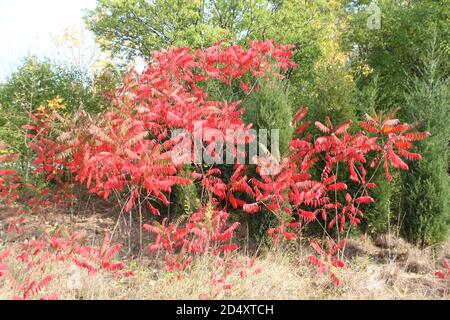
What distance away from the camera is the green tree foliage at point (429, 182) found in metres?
7.41

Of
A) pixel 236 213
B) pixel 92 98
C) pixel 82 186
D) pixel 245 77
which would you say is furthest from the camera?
pixel 92 98

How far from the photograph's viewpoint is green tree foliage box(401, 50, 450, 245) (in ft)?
24.3

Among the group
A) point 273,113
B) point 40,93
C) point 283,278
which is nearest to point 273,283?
point 283,278

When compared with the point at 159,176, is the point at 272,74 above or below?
above

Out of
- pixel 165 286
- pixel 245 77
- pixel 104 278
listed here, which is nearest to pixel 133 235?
pixel 104 278

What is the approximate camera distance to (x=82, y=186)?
9250mm

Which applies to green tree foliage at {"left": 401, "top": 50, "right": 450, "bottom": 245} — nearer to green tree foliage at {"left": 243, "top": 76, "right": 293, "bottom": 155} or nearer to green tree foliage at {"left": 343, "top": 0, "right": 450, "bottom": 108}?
green tree foliage at {"left": 243, "top": 76, "right": 293, "bottom": 155}

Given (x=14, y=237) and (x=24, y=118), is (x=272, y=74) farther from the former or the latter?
(x=24, y=118)

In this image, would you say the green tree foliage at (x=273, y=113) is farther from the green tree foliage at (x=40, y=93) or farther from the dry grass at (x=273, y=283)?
the green tree foliage at (x=40, y=93)

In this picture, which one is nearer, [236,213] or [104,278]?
[104,278]

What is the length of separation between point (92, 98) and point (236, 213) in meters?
5.24

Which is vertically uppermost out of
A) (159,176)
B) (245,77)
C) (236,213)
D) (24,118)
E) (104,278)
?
(245,77)

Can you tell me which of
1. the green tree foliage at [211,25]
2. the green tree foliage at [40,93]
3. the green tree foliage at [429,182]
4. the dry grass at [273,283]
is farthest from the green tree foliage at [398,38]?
the green tree foliage at [40,93]

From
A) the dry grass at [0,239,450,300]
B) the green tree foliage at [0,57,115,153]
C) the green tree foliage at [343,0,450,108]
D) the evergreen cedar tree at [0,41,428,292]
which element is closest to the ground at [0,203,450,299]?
the dry grass at [0,239,450,300]
